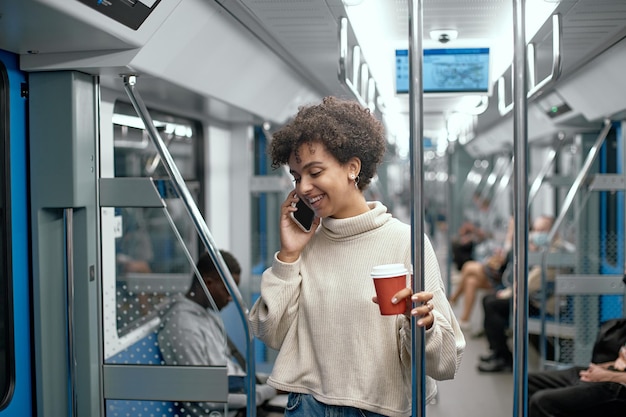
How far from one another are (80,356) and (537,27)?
2.35 metres

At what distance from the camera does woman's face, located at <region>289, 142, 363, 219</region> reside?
1854mm

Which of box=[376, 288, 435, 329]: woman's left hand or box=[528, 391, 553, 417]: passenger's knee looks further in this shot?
box=[528, 391, 553, 417]: passenger's knee

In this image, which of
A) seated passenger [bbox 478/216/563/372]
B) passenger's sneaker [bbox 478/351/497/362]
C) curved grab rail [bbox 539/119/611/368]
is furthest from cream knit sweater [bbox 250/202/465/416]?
passenger's sneaker [bbox 478/351/497/362]

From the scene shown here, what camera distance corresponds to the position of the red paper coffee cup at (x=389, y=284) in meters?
1.61

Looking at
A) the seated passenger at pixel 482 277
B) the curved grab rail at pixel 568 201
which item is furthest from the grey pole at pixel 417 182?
the seated passenger at pixel 482 277

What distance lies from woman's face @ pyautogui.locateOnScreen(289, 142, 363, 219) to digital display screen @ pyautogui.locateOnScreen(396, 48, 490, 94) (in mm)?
2085

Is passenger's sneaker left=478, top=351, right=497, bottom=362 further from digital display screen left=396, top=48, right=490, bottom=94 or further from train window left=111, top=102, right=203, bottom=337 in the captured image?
digital display screen left=396, top=48, right=490, bottom=94

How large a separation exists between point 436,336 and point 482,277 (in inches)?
265

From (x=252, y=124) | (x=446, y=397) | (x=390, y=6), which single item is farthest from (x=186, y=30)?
(x=446, y=397)

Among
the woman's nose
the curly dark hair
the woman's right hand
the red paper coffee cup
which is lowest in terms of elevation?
the red paper coffee cup

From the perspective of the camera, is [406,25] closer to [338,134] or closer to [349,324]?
[338,134]

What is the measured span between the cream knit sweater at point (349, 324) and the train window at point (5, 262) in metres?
1.11

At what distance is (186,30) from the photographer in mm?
2670

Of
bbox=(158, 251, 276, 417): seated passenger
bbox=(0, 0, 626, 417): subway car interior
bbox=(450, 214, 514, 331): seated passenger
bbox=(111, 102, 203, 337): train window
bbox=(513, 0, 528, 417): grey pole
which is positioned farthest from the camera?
bbox=(450, 214, 514, 331): seated passenger
